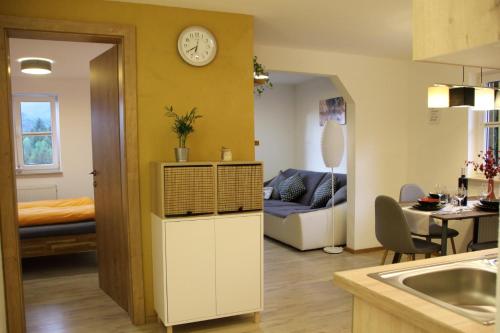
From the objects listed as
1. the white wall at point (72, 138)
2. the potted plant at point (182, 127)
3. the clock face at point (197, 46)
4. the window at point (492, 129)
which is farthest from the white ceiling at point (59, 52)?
the window at point (492, 129)

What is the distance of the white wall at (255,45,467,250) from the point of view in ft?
15.8

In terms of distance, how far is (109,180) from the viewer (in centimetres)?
360

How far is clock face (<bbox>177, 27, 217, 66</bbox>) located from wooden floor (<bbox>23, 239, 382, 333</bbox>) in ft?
6.57

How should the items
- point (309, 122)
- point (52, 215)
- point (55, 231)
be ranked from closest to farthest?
1. point (55, 231)
2. point (52, 215)
3. point (309, 122)

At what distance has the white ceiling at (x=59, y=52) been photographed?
4.22 meters

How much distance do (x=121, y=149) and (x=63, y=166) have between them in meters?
3.87

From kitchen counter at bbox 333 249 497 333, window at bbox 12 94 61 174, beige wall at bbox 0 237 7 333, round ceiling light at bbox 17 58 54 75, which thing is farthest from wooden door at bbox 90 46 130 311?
window at bbox 12 94 61 174

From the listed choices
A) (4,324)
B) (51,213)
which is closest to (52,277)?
(51,213)

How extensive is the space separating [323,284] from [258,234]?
1.28m

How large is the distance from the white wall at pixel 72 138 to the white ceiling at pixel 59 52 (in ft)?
2.47

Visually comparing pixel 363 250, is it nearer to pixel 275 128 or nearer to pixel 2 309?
pixel 275 128

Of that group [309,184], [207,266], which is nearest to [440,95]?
[207,266]

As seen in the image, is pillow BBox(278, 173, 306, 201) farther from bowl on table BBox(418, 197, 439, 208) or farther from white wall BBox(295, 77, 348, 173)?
bowl on table BBox(418, 197, 439, 208)

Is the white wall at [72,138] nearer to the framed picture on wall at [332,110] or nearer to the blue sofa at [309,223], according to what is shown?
the blue sofa at [309,223]
